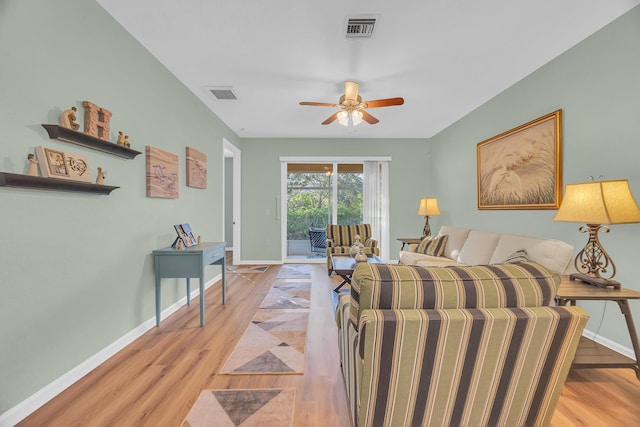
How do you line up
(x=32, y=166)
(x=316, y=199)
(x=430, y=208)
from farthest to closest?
(x=316, y=199) < (x=430, y=208) < (x=32, y=166)

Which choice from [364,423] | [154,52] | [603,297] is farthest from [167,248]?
[603,297]

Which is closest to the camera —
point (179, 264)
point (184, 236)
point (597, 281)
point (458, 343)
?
point (458, 343)

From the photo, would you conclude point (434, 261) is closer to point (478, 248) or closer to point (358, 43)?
point (478, 248)

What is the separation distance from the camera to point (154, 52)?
2820mm

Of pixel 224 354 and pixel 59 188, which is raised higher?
pixel 59 188

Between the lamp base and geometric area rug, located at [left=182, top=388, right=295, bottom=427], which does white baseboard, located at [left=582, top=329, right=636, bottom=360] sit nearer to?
the lamp base

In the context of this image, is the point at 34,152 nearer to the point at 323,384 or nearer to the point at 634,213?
the point at 323,384

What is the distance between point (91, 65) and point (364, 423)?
2.87 m

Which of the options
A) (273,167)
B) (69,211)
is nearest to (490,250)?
(69,211)

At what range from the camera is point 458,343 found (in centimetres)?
117

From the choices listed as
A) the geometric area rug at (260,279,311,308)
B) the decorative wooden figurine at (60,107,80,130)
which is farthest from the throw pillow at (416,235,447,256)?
the decorative wooden figurine at (60,107,80,130)

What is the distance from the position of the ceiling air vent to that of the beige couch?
3.37 m

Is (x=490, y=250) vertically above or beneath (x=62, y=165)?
beneath

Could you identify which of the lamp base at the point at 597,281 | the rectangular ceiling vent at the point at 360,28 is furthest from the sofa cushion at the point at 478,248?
the rectangular ceiling vent at the point at 360,28
